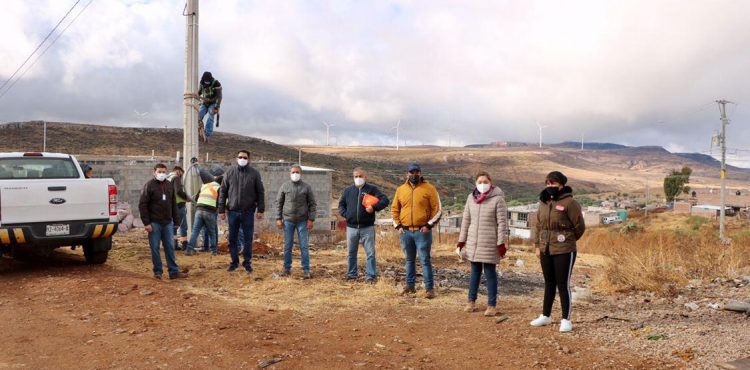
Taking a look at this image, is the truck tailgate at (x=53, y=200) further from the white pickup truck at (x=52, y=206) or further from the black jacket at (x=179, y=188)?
the black jacket at (x=179, y=188)

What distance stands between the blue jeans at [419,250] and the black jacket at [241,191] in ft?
8.01

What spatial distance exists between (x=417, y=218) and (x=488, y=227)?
1301 millimetres

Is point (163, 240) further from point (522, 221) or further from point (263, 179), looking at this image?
point (522, 221)

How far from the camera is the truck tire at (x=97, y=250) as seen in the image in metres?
9.40

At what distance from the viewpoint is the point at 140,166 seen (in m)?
23.9

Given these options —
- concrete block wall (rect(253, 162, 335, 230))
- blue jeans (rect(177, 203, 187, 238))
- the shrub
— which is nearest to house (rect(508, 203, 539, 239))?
the shrub

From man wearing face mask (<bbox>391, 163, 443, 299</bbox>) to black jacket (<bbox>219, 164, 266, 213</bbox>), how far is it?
2.34 m

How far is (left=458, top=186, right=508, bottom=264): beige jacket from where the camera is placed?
698cm

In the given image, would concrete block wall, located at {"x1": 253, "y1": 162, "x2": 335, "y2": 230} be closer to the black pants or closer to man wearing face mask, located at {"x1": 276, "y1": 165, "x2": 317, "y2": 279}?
man wearing face mask, located at {"x1": 276, "y1": 165, "x2": 317, "y2": 279}

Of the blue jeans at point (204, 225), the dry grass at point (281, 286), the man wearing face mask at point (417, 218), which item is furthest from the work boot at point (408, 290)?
the blue jeans at point (204, 225)

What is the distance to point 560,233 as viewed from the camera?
6.28m

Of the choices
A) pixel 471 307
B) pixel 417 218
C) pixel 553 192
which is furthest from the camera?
pixel 417 218

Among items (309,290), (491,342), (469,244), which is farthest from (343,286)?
(491,342)

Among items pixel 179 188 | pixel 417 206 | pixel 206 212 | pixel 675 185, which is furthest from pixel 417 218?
pixel 675 185
